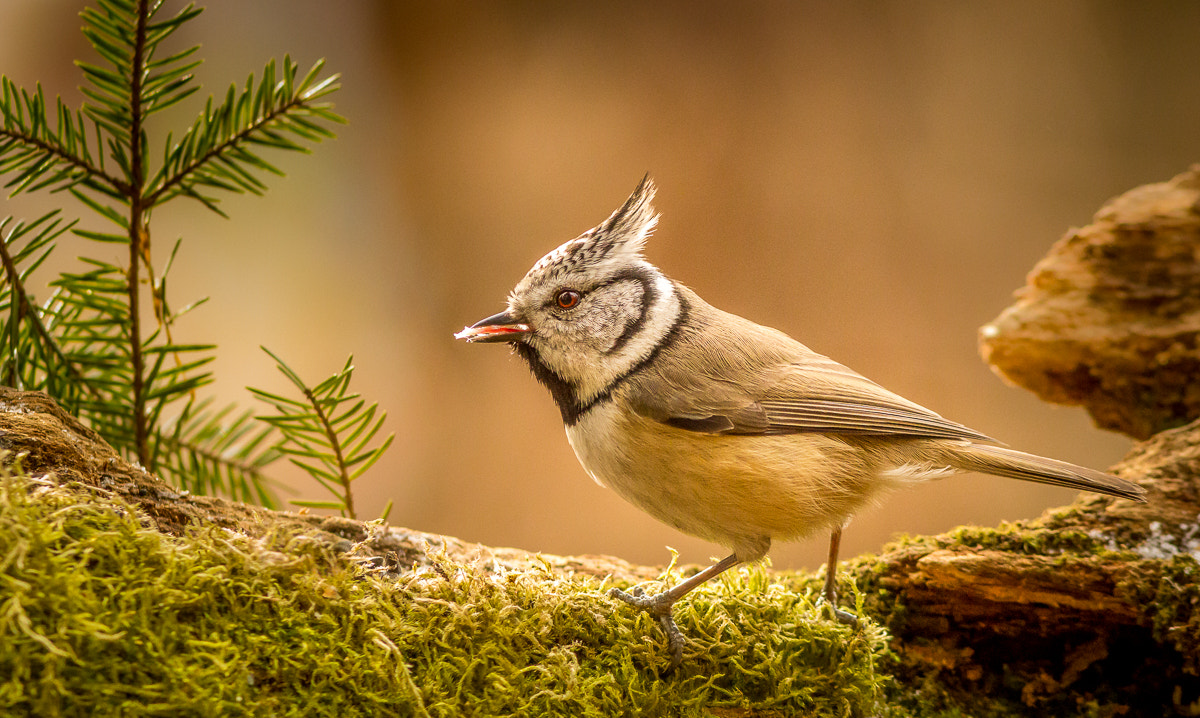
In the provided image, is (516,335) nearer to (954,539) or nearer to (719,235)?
(954,539)

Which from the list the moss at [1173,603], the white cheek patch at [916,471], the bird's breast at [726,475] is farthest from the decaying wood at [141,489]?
the moss at [1173,603]

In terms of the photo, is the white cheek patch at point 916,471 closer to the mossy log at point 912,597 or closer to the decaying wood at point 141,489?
the mossy log at point 912,597

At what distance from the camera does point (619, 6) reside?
4.97 meters

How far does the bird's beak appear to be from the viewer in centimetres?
235

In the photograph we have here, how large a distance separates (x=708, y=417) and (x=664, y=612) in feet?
1.93

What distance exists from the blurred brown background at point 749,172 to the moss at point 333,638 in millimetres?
3362

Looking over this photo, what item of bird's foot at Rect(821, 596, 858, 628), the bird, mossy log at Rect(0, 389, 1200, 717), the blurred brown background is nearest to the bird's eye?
the bird

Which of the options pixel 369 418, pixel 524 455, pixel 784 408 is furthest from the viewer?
pixel 524 455

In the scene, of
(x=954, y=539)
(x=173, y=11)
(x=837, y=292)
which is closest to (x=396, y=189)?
(x=173, y=11)

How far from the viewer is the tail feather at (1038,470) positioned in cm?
207

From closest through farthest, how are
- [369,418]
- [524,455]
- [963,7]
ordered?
[369,418], [963,7], [524,455]

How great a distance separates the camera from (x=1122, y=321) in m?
3.04

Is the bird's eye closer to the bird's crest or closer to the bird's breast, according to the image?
the bird's crest

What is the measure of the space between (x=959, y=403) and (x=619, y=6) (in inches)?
138
